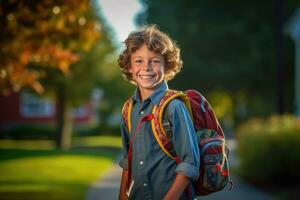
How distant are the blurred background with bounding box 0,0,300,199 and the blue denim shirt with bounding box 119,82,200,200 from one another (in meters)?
6.75

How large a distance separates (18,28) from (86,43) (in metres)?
1.26

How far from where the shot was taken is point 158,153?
3.51 metres

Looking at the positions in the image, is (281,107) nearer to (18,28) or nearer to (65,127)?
(18,28)

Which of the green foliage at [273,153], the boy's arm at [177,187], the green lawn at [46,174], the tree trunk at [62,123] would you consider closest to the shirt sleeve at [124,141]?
the boy's arm at [177,187]

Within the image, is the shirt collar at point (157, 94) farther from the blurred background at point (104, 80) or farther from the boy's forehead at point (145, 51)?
the blurred background at point (104, 80)

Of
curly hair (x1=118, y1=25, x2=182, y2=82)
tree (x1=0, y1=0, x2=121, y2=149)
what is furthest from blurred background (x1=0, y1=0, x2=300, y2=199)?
curly hair (x1=118, y1=25, x2=182, y2=82)

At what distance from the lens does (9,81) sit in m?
13.3

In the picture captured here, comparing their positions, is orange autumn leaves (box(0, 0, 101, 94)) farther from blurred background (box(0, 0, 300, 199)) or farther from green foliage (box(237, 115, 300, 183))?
green foliage (box(237, 115, 300, 183))

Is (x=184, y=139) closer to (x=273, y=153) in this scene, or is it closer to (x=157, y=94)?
(x=157, y=94)

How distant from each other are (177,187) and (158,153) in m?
0.22

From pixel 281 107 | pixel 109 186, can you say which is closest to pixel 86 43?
pixel 109 186

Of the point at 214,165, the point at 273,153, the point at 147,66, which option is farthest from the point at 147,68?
the point at 273,153

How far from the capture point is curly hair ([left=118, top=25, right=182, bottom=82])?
141 inches

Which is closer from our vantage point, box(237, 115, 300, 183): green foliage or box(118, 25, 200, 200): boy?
box(118, 25, 200, 200): boy
